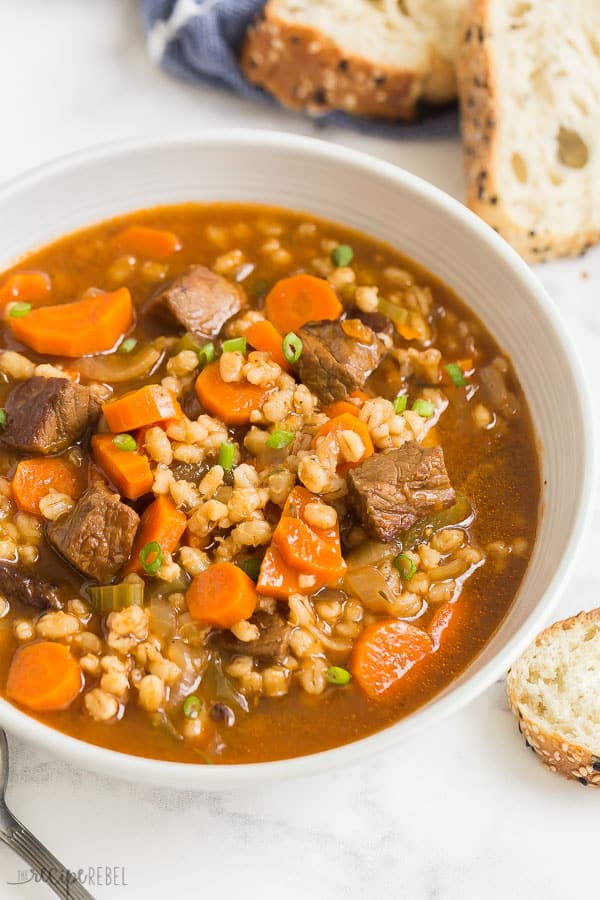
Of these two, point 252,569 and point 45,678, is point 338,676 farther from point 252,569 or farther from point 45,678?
point 45,678

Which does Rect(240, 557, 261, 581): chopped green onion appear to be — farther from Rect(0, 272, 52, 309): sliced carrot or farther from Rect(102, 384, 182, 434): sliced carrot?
Rect(0, 272, 52, 309): sliced carrot

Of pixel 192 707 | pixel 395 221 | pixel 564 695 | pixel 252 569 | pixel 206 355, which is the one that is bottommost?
pixel 564 695

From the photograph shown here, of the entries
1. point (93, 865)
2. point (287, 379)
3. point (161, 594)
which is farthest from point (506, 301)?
point (93, 865)

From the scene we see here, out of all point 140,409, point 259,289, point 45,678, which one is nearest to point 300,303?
point 259,289

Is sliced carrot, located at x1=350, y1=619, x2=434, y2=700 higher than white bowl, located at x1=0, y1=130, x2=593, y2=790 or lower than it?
lower

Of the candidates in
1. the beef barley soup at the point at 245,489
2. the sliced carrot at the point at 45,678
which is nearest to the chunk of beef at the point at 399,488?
the beef barley soup at the point at 245,489

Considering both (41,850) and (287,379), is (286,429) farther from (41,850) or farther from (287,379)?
(41,850)

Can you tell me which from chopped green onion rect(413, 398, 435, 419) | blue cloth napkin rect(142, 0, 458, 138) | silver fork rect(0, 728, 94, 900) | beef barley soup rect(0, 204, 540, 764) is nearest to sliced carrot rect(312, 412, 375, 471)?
beef barley soup rect(0, 204, 540, 764)
